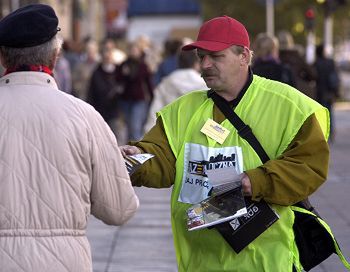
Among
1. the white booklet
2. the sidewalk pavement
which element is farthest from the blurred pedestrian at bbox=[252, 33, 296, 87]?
the white booklet

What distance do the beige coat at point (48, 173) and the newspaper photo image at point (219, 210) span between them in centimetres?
66

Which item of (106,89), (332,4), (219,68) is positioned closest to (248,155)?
(219,68)

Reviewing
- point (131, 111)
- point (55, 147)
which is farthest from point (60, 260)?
point (131, 111)

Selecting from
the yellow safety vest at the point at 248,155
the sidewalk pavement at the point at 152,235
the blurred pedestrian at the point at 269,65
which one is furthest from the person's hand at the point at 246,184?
the blurred pedestrian at the point at 269,65

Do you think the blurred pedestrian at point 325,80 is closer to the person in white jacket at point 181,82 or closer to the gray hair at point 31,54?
the person in white jacket at point 181,82

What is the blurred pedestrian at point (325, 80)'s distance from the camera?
61.4ft

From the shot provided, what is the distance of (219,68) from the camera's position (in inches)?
188

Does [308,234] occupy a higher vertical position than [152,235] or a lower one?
higher

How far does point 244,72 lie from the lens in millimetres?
4840

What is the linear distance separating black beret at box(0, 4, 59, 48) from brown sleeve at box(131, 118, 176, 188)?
1013 mm

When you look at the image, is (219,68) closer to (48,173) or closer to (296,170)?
(296,170)

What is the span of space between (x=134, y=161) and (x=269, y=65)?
6.02 meters

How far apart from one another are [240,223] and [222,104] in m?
0.52

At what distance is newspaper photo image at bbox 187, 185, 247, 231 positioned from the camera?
4520mm
